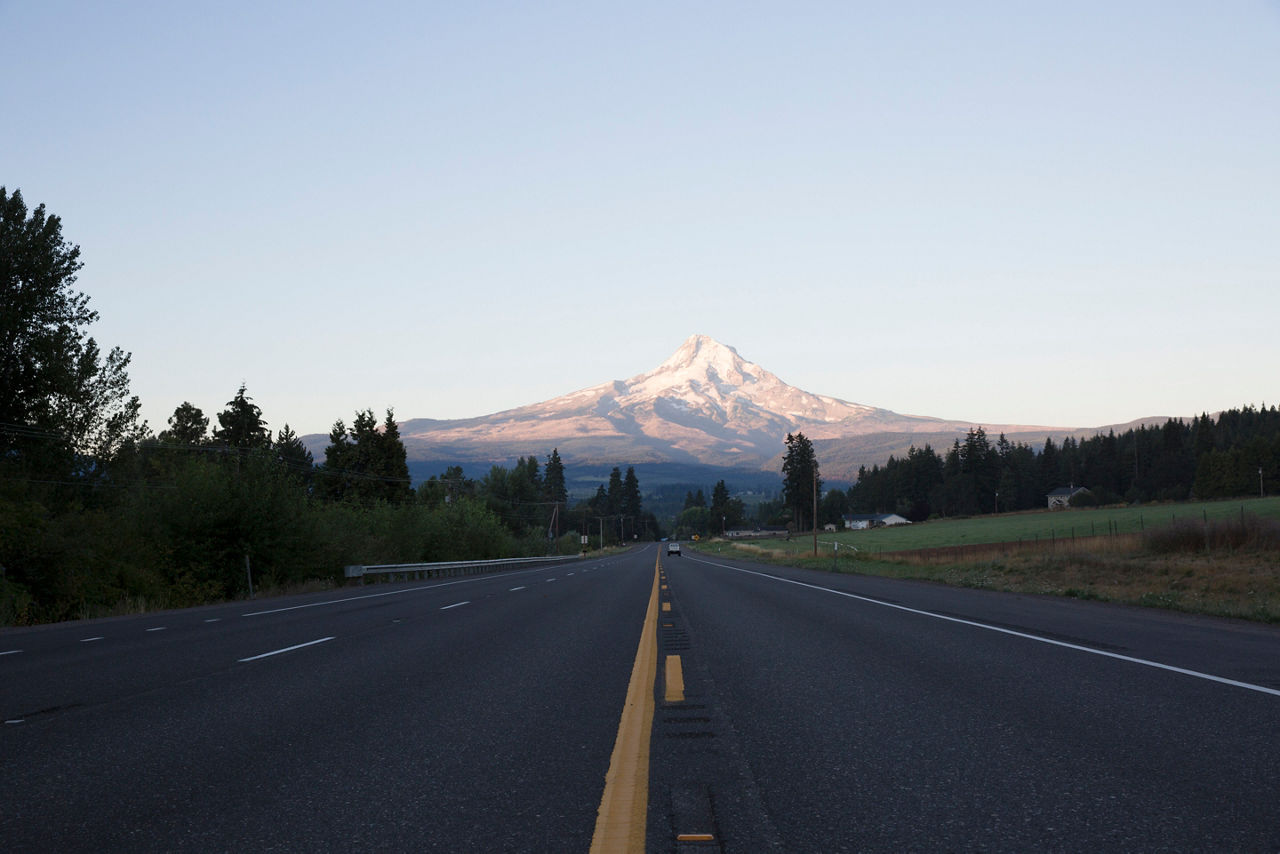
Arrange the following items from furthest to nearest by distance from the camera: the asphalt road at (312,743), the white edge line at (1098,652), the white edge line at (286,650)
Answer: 1. the white edge line at (286,650)
2. the white edge line at (1098,652)
3. the asphalt road at (312,743)

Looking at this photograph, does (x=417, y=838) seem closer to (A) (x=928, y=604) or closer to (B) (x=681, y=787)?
(B) (x=681, y=787)

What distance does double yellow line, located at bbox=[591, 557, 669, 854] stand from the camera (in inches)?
159

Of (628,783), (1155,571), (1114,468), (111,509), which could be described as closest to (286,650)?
(628,783)

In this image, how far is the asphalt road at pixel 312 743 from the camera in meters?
4.32

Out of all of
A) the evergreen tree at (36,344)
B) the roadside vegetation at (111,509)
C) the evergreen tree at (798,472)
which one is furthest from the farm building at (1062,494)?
the evergreen tree at (36,344)

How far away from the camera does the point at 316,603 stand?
22875 mm

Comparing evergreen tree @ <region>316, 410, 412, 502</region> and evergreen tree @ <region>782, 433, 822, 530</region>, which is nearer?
evergreen tree @ <region>316, 410, 412, 502</region>

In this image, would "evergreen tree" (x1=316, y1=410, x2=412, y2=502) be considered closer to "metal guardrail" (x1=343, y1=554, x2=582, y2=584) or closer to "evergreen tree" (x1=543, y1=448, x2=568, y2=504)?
"metal guardrail" (x1=343, y1=554, x2=582, y2=584)

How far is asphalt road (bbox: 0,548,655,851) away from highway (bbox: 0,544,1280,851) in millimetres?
24

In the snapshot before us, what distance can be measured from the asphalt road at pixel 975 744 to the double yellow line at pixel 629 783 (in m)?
0.10

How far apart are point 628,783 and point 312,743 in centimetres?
247

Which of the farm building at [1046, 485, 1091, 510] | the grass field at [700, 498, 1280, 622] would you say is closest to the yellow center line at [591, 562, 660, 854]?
the grass field at [700, 498, 1280, 622]

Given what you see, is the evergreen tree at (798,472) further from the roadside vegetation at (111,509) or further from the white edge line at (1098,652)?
the white edge line at (1098,652)

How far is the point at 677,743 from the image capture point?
5934mm
